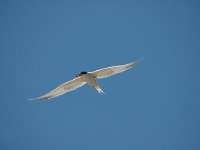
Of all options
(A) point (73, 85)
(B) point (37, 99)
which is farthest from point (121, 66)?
(B) point (37, 99)

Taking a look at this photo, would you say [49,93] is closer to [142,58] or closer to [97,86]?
[97,86]

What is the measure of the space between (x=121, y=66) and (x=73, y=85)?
99.0 inches

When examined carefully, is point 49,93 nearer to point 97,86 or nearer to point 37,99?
point 37,99

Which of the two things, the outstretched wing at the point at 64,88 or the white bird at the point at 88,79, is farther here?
the outstretched wing at the point at 64,88

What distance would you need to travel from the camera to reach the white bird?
76.3ft

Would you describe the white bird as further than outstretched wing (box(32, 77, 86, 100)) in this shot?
No

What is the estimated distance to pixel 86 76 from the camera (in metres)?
23.5

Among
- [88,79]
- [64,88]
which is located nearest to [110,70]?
[88,79]

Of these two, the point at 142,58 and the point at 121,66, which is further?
the point at 121,66

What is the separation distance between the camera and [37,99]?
2420cm

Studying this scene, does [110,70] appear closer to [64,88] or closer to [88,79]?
[88,79]

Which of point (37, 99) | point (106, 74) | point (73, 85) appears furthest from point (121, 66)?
point (37, 99)

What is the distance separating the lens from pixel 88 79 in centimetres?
2358

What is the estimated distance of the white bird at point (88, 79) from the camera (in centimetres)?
2327
